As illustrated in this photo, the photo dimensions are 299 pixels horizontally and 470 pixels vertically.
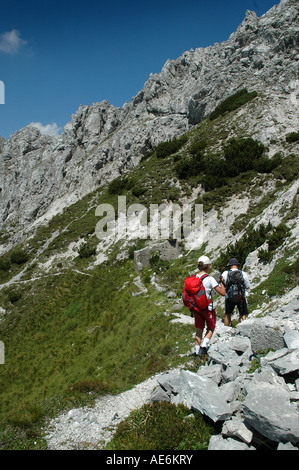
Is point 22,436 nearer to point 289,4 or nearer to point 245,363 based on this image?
point 245,363

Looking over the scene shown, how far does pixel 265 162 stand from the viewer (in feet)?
84.4

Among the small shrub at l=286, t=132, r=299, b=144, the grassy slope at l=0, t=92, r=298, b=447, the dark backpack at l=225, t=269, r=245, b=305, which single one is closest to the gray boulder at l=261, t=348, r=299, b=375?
the dark backpack at l=225, t=269, r=245, b=305

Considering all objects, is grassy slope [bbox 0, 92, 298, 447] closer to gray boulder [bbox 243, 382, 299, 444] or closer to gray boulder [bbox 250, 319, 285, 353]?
gray boulder [bbox 250, 319, 285, 353]

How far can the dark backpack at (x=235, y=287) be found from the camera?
8.03m

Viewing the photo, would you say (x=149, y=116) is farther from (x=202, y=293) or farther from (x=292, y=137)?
(x=202, y=293)

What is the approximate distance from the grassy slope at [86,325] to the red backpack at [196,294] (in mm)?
2632

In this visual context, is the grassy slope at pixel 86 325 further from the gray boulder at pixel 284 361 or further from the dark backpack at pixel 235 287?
the gray boulder at pixel 284 361

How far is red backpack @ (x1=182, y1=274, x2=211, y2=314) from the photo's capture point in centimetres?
658

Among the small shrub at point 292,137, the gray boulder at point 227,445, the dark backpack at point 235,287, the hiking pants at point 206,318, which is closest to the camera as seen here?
the gray boulder at point 227,445

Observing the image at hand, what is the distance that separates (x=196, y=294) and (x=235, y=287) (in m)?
2.13

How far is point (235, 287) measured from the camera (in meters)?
8.11

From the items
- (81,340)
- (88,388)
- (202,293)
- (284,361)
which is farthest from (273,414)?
(81,340)

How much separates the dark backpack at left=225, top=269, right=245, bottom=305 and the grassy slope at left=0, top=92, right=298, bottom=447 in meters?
2.47

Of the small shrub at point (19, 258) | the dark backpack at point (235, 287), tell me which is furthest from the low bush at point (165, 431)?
the small shrub at point (19, 258)
